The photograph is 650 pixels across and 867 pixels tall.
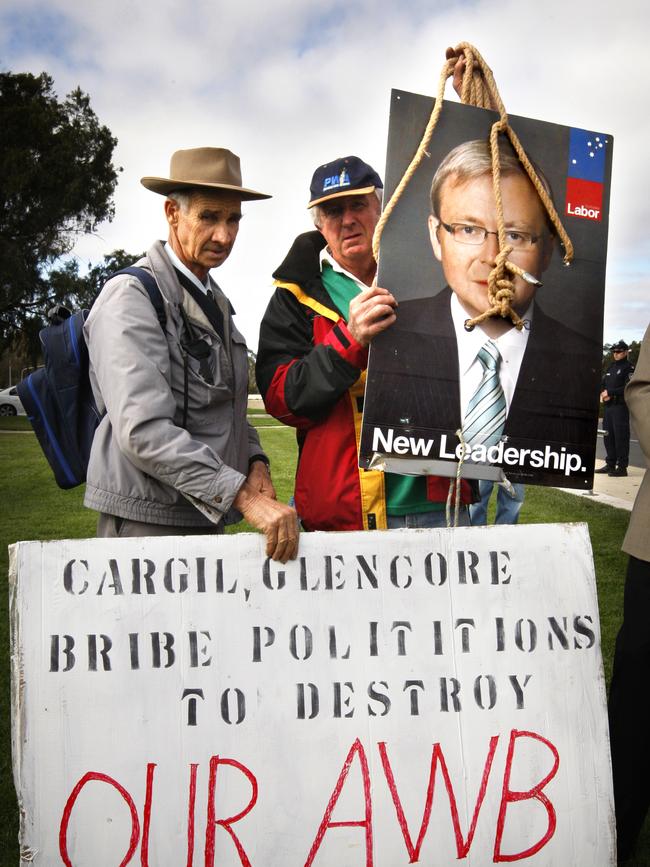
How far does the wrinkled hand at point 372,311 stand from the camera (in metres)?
2.17

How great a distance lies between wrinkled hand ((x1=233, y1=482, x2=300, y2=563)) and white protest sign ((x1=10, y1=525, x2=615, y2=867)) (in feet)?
0.12

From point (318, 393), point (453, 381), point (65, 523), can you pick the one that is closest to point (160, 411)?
point (318, 393)

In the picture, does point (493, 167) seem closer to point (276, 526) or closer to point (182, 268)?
point (182, 268)

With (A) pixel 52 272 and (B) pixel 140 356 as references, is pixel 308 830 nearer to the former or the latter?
(B) pixel 140 356

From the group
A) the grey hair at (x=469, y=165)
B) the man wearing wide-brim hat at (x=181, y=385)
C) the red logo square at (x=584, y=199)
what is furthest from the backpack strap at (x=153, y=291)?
the red logo square at (x=584, y=199)

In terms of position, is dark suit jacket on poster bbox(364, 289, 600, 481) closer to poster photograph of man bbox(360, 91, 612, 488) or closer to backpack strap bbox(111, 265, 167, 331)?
poster photograph of man bbox(360, 91, 612, 488)

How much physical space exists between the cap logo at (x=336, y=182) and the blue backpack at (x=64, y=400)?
796mm

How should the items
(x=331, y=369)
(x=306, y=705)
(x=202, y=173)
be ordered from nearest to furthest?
(x=306, y=705) < (x=331, y=369) < (x=202, y=173)

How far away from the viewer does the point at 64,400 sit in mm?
2438

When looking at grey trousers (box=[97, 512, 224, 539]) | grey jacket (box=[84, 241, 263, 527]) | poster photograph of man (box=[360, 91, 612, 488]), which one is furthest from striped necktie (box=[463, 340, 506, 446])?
grey trousers (box=[97, 512, 224, 539])

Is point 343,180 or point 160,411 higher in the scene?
point 343,180

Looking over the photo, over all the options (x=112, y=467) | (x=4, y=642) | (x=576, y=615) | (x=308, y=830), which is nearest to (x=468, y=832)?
(x=308, y=830)

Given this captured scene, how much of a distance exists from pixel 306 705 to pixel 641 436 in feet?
4.18

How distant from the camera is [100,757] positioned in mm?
2018
